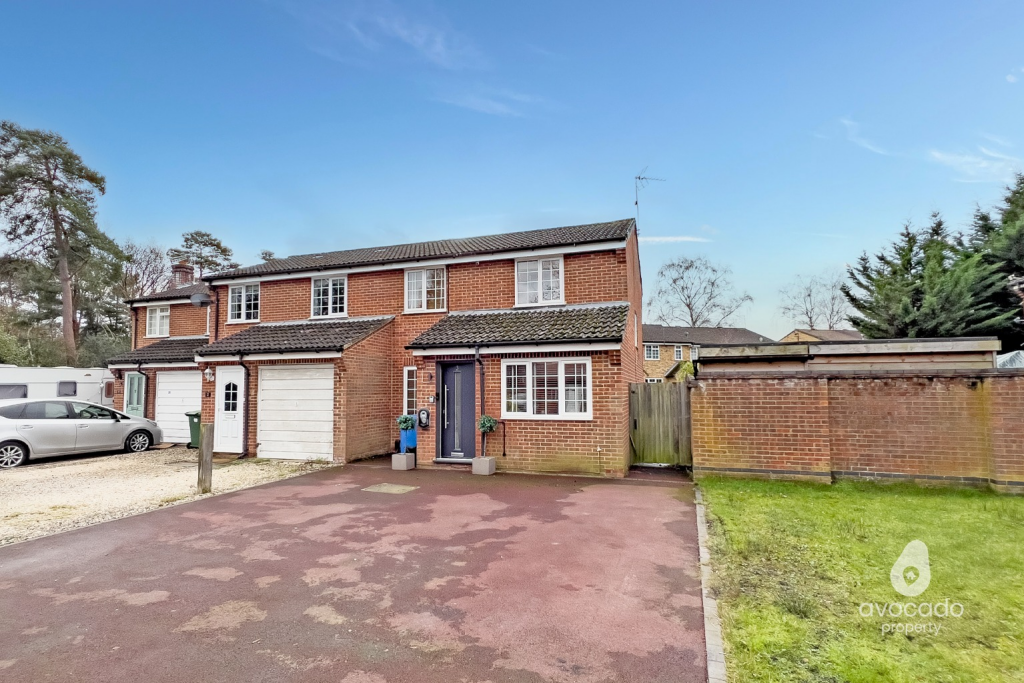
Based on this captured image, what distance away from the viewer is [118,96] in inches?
602

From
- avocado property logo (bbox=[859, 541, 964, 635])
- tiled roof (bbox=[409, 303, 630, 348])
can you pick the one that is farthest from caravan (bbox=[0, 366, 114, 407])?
avocado property logo (bbox=[859, 541, 964, 635])

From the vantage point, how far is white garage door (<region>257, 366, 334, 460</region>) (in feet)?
40.9

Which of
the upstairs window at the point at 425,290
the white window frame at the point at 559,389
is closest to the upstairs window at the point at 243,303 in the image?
the upstairs window at the point at 425,290

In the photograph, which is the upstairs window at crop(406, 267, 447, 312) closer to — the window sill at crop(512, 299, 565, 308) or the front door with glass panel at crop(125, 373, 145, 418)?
the window sill at crop(512, 299, 565, 308)

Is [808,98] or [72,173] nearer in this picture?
[808,98]

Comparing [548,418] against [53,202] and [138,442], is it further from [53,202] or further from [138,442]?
[53,202]

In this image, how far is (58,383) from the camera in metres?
18.0

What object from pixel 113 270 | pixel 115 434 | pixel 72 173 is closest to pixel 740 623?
pixel 115 434

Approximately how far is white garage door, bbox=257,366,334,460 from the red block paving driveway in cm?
468

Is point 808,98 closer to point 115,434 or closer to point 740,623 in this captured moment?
point 740,623

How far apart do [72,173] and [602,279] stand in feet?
98.4

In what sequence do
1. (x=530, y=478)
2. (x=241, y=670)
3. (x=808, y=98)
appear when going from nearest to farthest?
1. (x=241, y=670)
2. (x=530, y=478)
3. (x=808, y=98)

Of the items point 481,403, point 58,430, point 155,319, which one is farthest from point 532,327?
point 155,319

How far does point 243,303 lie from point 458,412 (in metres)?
9.68
